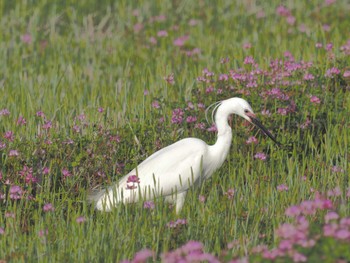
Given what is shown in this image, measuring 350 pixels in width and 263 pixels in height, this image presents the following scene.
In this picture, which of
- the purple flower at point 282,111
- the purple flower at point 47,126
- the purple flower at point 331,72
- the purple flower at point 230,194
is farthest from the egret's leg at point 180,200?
the purple flower at point 331,72

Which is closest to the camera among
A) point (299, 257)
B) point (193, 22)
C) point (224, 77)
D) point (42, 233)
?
point (299, 257)

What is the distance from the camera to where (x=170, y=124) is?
22.5 ft

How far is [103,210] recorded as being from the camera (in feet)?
17.4

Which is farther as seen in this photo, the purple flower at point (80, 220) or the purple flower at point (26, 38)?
the purple flower at point (26, 38)

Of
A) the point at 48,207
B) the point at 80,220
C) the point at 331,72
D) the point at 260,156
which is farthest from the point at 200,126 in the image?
the point at 80,220

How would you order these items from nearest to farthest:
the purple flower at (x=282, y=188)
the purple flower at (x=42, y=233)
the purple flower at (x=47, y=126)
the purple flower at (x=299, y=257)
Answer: the purple flower at (x=299, y=257)
the purple flower at (x=42, y=233)
the purple flower at (x=282, y=188)
the purple flower at (x=47, y=126)

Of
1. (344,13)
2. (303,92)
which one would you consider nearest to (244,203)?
(303,92)

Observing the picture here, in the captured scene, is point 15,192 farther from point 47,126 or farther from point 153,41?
point 153,41

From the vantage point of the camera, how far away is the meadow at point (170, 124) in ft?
16.0

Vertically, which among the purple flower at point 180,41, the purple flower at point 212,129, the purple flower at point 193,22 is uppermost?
the purple flower at point 193,22

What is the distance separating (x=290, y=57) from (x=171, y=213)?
3468 millimetres

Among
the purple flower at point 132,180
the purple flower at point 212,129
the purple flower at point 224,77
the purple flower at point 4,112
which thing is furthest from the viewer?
the purple flower at point 224,77

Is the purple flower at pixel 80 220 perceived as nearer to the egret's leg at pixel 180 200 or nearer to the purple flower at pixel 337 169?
the egret's leg at pixel 180 200

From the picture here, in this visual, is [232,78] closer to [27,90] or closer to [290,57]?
[290,57]
